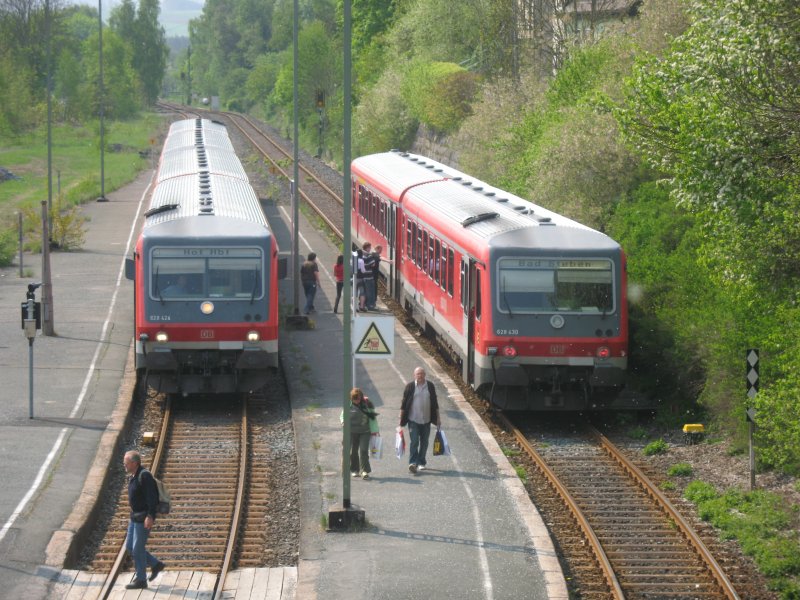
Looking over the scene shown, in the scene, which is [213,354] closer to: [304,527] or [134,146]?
[304,527]

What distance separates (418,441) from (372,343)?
194cm

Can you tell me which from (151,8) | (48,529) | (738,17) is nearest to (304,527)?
(48,529)

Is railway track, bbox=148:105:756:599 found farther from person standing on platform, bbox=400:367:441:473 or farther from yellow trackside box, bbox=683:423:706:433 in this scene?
person standing on platform, bbox=400:367:441:473

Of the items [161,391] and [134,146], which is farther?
[134,146]

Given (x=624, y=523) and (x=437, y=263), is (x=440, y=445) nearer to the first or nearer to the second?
(x=624, y=523)

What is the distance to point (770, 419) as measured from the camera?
597 inches

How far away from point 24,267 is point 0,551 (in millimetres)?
24065

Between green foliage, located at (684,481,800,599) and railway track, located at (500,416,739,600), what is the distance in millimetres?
478

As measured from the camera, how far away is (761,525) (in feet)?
49.9

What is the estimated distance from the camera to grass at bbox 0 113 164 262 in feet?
180

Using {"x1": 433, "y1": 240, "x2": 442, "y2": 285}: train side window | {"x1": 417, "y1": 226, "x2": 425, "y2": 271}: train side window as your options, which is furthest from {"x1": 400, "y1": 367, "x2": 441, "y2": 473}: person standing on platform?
{"x1": 417, "y1": 226, "x2": 425, "y2": 271}: train side window

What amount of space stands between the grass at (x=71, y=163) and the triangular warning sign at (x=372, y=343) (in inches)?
913

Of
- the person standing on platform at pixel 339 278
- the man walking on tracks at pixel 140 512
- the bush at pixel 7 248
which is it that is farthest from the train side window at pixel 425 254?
the bush at pixel 7 248

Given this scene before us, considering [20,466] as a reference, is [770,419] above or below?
above
